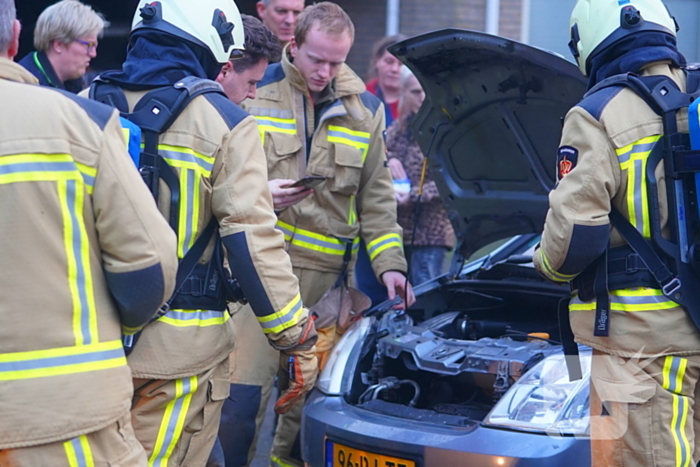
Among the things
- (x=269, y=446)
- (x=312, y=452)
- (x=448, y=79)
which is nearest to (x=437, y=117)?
(x=448, y=79)

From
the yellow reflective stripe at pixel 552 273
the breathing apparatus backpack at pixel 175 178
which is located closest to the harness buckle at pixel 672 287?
the yellow reflective stripe at pixel 552 273

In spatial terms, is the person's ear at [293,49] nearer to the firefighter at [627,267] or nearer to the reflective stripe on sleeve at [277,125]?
the reflective stripe on sleeve at [277,125]

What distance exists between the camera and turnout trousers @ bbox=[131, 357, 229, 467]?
8.11 feet

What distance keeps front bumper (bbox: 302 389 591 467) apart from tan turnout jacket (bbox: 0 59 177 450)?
117 cm

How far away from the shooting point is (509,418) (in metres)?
2.86

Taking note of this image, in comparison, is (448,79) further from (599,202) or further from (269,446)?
(269,446)

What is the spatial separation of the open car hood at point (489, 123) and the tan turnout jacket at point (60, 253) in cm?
182

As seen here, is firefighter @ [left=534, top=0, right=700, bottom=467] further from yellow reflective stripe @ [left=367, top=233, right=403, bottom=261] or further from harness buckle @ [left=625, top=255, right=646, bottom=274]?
yellow reflective stripe @ [left=367, top=233, right=403, bottom=261]

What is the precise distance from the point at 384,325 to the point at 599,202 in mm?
1404

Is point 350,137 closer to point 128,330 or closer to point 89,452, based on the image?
point 128,330

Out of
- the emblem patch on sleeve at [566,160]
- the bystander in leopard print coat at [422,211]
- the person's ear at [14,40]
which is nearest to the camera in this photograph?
the person's ear at [14,40]

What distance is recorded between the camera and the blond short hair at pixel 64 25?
451 centimetres

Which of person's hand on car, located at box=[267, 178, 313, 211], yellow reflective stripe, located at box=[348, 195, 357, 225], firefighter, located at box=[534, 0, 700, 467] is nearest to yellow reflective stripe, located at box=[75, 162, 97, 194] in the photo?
firefighter, located at box=[534, 0, 700, 467]

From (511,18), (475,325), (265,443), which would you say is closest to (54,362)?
(475,325)
